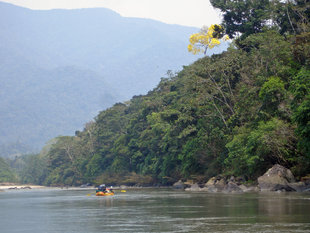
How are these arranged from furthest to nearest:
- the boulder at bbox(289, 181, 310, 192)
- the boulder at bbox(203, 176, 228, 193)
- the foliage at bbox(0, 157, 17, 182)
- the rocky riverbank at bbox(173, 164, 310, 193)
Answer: the foliage at bbox(0, 157, 17, 182), the boulder at bbox(203, 176, 228, 193), the rocky riverbank at bbox(173, 164, 310, 193), the boulder at bbox(289, 181, 310, 192)

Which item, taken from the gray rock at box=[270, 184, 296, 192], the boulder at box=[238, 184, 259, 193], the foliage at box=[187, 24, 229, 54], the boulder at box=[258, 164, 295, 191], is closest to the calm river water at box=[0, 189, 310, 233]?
the gray rock at box=[270, 184, 296, 192]

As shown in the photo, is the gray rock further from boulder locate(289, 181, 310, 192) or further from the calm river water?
the calm river water

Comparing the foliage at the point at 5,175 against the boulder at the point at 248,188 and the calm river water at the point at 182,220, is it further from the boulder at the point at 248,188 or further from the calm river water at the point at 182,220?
the calm river water at the point at 182,220

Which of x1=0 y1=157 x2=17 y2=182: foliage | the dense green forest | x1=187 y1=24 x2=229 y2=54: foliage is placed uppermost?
x1=187 y1=24 x2=229 y2=54: foliage

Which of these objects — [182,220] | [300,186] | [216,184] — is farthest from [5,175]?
[182,220]

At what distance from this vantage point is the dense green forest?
42.3 m

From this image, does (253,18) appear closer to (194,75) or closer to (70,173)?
(194,75)

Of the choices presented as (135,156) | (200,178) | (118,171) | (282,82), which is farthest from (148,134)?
(282,82)

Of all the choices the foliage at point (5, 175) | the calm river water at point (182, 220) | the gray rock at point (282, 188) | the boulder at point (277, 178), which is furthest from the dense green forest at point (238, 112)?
the foliage at point (5, 175)

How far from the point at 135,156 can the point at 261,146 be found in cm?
4665

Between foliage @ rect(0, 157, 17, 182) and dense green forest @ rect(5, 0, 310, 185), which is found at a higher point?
dense green forest @ rect(5, 0, 310, 185)

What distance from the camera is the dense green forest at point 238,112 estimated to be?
4234 cm

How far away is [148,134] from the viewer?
83875mm

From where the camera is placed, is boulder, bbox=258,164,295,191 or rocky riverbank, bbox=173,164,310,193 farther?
boulder, bbox=258,164,295,191
